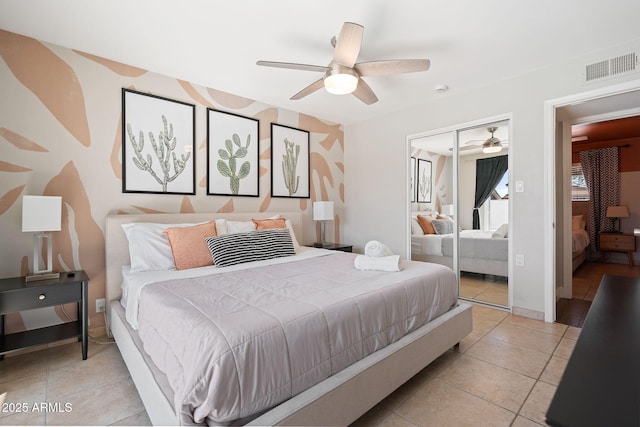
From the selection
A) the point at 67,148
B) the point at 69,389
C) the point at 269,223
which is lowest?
the point at 69,389

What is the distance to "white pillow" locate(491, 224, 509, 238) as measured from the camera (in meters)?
3.30

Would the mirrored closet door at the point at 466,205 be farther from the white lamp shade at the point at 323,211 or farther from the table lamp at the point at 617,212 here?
the table lamp at the point at 617,212

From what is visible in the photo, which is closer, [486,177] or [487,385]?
[487,385]

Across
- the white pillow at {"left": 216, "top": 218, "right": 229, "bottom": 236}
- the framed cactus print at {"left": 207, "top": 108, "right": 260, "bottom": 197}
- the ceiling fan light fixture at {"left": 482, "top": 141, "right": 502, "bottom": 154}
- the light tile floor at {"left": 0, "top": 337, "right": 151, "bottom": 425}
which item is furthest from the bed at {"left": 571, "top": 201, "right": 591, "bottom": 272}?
the light tile floor at {"left": 0, "top": 337, "right": 151, "bottom": 425}

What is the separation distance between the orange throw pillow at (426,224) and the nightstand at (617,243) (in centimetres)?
417

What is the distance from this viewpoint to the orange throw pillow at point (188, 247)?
2473 millimetres

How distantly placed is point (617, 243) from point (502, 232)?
3993 mm

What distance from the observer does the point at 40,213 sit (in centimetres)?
215

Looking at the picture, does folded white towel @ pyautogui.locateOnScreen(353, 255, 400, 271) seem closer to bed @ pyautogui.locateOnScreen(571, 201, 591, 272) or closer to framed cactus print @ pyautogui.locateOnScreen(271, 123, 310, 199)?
framed cactus print @ pyautogui.locateOnScreen(271, 123, 310, 199)

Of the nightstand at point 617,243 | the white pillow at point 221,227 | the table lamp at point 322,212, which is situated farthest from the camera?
the nightstand at point 617,243

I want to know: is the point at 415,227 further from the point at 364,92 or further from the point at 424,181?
the point at 364,92

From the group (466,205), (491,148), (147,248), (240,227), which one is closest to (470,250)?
(466,205)

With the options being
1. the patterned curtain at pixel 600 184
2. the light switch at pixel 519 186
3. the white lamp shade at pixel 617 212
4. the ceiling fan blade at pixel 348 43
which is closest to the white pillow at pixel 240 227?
the ceiling fan blade at pixel 348 43

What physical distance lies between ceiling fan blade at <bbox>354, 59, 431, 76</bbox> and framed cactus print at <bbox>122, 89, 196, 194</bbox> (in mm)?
1979
